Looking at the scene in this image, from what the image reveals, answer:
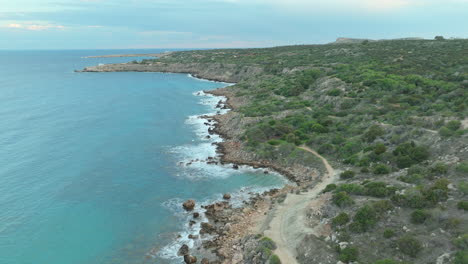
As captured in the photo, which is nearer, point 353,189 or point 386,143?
point 353,189

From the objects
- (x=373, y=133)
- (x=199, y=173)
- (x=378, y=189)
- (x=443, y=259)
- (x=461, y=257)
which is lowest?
(x=199, y=173)

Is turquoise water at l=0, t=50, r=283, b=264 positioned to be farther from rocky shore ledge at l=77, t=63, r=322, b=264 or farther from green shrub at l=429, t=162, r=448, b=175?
green shrub at l=429, t=162, r=448, b=175

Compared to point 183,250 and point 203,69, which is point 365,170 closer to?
point 183,250

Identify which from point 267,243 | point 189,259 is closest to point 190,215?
point 189,259

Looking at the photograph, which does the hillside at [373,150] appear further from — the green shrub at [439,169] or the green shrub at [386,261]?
the green shrub at [386,261]

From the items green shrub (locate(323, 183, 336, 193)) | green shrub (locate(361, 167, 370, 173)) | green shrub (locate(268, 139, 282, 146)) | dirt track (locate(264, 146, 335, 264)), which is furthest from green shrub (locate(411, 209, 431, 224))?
green shrub (locate(268, 139, 282, 146))

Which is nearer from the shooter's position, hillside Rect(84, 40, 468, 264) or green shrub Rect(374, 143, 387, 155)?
hillside Rect(84, 40, 468, 264)

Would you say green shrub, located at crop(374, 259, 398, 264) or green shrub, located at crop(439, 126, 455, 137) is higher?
green shrub, located at crop(439, 126, 455, 137)

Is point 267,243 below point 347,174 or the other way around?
below

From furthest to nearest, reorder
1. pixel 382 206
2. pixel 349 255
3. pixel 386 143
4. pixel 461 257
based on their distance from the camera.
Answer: pixel 386 143
pixel 382 206
pixel 349 255
pixel 461 257
